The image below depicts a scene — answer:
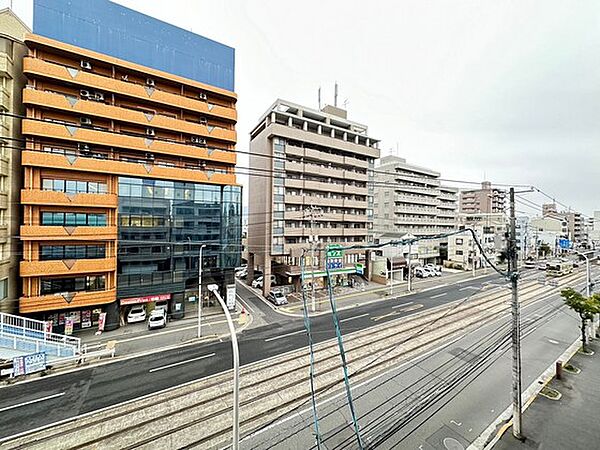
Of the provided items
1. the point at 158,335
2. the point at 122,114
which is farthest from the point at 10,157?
the point at 158,335

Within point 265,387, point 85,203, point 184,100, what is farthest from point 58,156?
point 265,387

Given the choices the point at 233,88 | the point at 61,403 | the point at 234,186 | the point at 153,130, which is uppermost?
the point at 233,88

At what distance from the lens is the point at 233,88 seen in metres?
24.7

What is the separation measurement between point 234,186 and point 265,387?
17.1 meters

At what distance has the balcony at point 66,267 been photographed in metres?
16.3

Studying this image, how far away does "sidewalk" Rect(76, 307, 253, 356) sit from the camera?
1641 centimetres

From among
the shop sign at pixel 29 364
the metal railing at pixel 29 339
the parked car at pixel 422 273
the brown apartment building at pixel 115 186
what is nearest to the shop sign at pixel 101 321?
the brown apartment building at pixel 115 186

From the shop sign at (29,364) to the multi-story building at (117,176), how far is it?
179 inches

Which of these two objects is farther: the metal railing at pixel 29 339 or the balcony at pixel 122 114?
the balcony at pixel 122 114

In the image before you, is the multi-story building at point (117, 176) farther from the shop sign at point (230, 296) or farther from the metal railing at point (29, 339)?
the metal railing at point (29, 339)

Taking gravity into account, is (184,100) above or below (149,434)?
above

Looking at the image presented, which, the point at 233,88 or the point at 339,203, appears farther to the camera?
the point at 339,203

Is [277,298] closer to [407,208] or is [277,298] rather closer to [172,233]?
[172,233]

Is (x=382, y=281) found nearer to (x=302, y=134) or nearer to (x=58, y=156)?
(x=302, y=134)
